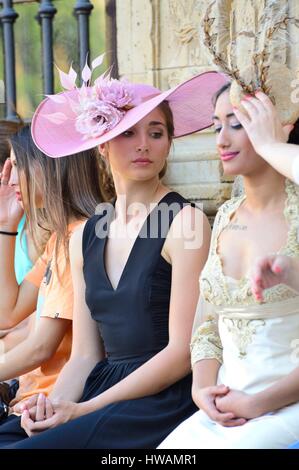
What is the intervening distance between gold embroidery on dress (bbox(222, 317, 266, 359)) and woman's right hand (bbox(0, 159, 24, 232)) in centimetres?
147

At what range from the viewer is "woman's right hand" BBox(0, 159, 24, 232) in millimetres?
4035

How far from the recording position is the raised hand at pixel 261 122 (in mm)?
2631

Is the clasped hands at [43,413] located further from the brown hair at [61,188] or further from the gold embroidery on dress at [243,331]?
the brown hair at [61,188]

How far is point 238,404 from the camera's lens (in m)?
2.71

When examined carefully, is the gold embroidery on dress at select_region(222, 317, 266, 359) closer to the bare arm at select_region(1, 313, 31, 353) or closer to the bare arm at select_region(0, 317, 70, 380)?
the bare arm at select_region(0, 317, 70, 380)

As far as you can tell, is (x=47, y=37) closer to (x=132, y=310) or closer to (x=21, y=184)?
(x=21, y=184)

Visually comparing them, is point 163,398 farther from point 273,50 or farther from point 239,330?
point 273,50

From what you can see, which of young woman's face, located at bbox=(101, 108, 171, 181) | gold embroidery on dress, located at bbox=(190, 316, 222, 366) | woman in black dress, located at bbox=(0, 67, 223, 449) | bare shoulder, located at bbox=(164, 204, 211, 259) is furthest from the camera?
young woman's face, located at bbox=(101, 108, 171, 181)

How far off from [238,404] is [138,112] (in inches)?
45.3

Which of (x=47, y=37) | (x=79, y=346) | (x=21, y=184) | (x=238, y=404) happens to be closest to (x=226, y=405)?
(x=238, y=404)

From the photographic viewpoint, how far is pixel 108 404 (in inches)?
124

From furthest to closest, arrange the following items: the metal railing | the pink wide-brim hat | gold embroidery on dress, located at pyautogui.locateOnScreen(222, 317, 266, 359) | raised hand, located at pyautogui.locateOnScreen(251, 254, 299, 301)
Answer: the metal railing < the pink wide-brim hat < gold embroidery on dress, located at pyautogui.locateOnScreen(222, 317, 266, 359) < raised hand, located at pyautogui.locateOnScreen(251, 254, 299, 301)

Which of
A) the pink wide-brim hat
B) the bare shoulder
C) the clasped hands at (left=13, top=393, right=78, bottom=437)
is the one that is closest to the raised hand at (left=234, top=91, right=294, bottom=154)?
the bare shoulder
